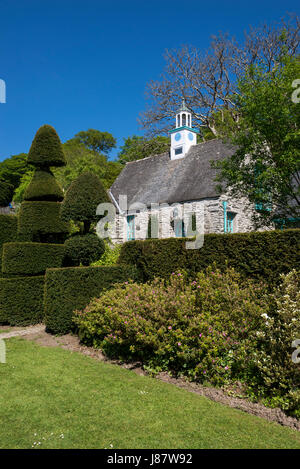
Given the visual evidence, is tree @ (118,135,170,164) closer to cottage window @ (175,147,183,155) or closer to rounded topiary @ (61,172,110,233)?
cottage window @ (175,147,183,155)

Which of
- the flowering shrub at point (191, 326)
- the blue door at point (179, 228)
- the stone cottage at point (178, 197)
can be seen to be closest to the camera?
the flowering shrub at point (191, 326)

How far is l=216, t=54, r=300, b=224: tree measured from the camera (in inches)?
369

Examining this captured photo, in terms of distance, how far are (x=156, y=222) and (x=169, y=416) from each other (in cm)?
1616

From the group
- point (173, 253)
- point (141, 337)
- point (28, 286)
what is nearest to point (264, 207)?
point (173, 253)

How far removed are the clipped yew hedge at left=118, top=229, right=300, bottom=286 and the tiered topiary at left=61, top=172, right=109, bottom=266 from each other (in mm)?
1015

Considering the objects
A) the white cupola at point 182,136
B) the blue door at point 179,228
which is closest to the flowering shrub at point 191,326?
the blue door at point 179,228

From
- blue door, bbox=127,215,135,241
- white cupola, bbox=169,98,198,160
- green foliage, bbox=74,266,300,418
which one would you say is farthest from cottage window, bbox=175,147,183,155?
green foliage, bbox=74,266,300,418

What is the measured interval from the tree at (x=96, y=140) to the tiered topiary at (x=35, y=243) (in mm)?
39104

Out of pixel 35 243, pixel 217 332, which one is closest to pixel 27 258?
pixel 35 243

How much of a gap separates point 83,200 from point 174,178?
39.2 ft

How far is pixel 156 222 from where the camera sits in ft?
65.9

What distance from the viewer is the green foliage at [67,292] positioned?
8508mm

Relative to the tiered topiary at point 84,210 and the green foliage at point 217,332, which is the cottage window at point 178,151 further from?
the green foliage at point 217,332

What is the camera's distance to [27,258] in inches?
411
